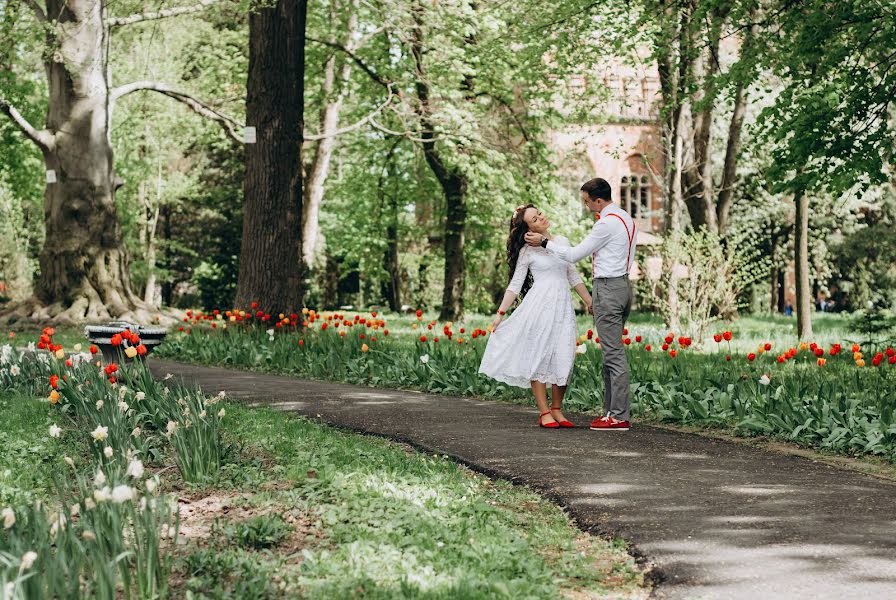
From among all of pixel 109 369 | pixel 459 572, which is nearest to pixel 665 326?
pixel 109 369

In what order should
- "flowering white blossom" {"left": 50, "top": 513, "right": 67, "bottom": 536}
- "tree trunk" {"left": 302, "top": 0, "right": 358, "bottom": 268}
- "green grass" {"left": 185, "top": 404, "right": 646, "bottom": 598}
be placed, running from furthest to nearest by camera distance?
"tree trunk" {"left": 302, "top": 0, "right": 358, "bottom": 268} < "green grass" {"left": 185, "top": 404, "right": 646, "bottom": 598} < "flowering white blossom" {"left": 50, "top": 513, "right": 67, "bottom": 536}

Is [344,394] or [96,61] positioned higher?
[96,61]

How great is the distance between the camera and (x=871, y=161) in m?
8.43

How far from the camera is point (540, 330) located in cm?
752

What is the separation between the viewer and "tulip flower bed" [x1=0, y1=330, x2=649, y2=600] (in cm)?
364

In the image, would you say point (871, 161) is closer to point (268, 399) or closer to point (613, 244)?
point (613, 244)

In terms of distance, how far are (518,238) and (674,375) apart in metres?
2.27

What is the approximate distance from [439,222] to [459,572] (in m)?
28.3

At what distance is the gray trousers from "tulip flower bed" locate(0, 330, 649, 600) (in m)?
1.71

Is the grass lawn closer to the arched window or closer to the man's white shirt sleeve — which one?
the man's white shirt sleeve

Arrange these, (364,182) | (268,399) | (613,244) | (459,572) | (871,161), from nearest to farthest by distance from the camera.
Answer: (459,572) → (613,244) → (871,161) → (268,399) → (364,182)

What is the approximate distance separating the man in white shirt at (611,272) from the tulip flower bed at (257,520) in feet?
5.63

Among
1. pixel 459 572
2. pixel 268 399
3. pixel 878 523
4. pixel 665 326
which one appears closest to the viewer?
pixel 459 572

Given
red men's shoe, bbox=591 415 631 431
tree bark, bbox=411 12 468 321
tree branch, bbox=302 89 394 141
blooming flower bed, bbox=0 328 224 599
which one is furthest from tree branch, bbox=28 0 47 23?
red men's shoe, bbox=591 415 631 431
